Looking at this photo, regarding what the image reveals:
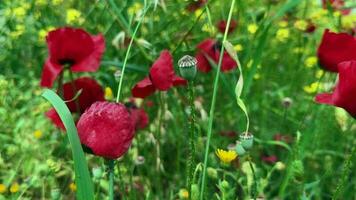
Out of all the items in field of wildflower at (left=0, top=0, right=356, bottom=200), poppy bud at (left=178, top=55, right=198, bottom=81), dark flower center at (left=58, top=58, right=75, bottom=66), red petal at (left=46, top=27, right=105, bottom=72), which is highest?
poppy bud at (left=178, top=55, right=198, bottom=81)

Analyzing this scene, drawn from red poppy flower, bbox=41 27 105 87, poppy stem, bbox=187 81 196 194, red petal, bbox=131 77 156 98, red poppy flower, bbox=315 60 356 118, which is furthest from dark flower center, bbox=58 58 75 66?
red poppy flower, bbox=315 60 356 118

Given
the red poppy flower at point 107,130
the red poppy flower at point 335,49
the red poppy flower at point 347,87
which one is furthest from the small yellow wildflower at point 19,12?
the red poppy flower at point 347,87

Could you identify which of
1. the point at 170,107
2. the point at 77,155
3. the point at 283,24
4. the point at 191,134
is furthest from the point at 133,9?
the point at 77,155

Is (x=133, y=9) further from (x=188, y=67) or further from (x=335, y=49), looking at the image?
(x=188, y=67)

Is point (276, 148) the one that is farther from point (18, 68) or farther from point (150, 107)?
point (18, 68)

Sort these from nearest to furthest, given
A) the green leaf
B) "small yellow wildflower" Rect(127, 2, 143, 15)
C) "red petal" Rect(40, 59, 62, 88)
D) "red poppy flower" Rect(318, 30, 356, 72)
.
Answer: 1. the green leaf
2. "red poppy flower" Rect(318, 30, 356, 72)
3. "red petal" Rect(40, 59, 62, 88)
4. "small yellow wildflower" Rect(127, 2, 143, 15)

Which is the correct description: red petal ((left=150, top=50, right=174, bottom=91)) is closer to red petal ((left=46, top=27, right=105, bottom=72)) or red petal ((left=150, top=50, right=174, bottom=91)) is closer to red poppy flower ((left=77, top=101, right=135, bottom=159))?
red petal ((left=46, top=27, right=105, bottom=72))
